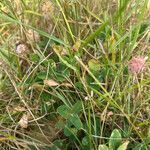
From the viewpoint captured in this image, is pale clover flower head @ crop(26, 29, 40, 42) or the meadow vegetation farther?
pale clover flower head @ crop(26, 29, 40, 42)

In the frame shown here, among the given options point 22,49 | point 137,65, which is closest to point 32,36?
point 22,49

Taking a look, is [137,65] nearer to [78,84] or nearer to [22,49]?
[78,84]

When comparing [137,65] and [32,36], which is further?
[32,36]

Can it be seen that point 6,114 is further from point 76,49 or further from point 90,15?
point 90,15

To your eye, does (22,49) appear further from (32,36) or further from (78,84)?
(78,84)

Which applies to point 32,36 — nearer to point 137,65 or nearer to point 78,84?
point 78,84

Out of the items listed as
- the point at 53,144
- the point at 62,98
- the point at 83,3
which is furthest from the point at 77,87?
the point at 83,3

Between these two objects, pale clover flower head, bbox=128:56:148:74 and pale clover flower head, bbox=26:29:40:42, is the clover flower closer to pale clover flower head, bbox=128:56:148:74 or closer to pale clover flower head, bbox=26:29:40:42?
pale clover flower head, bbox=26:29:40:42

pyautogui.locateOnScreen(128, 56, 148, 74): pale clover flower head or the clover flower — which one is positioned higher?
the clover flower

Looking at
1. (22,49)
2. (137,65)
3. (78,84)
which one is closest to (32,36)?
(22,49)

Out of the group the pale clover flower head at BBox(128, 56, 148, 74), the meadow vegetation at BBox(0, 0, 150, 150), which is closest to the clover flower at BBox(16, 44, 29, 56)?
the meadow vegetation at BBox(0, 0, 150, 150)

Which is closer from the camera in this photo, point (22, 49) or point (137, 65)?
point (137, 65)
